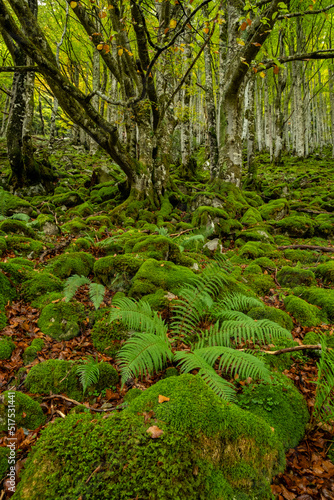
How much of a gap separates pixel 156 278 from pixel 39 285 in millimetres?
1705

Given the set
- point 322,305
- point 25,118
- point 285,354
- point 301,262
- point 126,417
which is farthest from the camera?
point 25,118

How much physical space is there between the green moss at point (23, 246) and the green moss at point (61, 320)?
87.9 inches

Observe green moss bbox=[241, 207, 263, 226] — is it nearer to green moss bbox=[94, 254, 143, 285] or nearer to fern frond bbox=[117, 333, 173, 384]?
green moss bbox=[94, 254, 143, 285]

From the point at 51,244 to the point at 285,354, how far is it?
5057 mm

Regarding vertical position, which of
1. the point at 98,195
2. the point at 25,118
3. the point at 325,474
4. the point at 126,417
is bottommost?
the point at 325,474

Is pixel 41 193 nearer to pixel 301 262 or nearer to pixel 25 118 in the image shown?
pixel 25 118

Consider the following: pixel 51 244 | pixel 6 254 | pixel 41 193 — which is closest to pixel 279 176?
pixel 41 193

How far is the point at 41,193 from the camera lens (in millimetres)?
9734

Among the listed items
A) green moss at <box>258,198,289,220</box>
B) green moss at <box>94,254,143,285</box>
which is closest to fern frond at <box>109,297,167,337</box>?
green moss at <box>94,254,143,285</box>

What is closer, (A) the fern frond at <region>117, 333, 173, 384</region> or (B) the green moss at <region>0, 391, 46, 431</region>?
(B) the green moss at <region>0, 391, 46, 431</region>

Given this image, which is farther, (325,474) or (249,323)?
(249,323)

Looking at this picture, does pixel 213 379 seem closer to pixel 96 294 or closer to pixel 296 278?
pixel 96 294

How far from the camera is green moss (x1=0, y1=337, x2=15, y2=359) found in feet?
8.60

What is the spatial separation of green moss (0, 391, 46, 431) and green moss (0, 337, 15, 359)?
2.91ft
